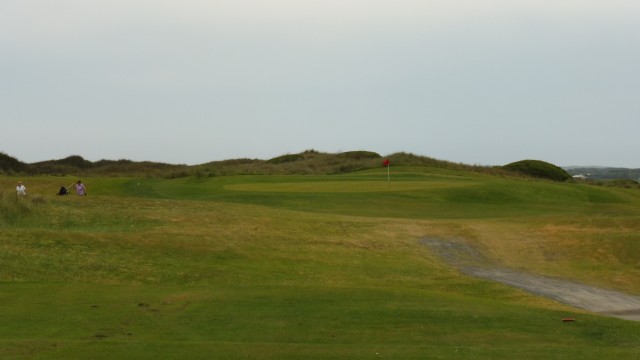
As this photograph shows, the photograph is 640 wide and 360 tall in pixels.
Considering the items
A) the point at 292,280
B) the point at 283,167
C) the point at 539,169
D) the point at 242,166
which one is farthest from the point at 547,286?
the point at 539,169

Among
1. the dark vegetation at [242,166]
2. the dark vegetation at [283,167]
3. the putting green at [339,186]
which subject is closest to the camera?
the putting green at [339,186]

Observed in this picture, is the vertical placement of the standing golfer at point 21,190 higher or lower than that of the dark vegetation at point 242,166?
lower

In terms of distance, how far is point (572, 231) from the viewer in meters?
28.4

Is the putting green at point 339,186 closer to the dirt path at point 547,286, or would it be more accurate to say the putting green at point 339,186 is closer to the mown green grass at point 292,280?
the mown green grass at point 292,280

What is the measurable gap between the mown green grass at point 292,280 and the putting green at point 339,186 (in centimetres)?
361

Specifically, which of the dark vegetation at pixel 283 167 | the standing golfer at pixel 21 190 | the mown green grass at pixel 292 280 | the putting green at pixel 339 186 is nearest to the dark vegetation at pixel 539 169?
the dark vegetation at pixel 283 167

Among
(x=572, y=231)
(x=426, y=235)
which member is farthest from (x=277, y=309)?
(x=572, y=231)

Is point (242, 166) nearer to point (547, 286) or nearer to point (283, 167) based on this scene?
point (283, 167)

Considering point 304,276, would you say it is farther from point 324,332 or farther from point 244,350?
point 244,350

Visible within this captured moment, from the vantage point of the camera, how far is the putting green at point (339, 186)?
42.9 metres

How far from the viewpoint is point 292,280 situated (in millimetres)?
18828

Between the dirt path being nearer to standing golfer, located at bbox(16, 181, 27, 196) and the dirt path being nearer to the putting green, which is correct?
standing golfer, located at bbox(16, 181, 27, 196)

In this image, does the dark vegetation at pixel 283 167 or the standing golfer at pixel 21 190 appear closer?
the standing golfer at pixel 21 190

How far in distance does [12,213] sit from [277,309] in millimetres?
14961
